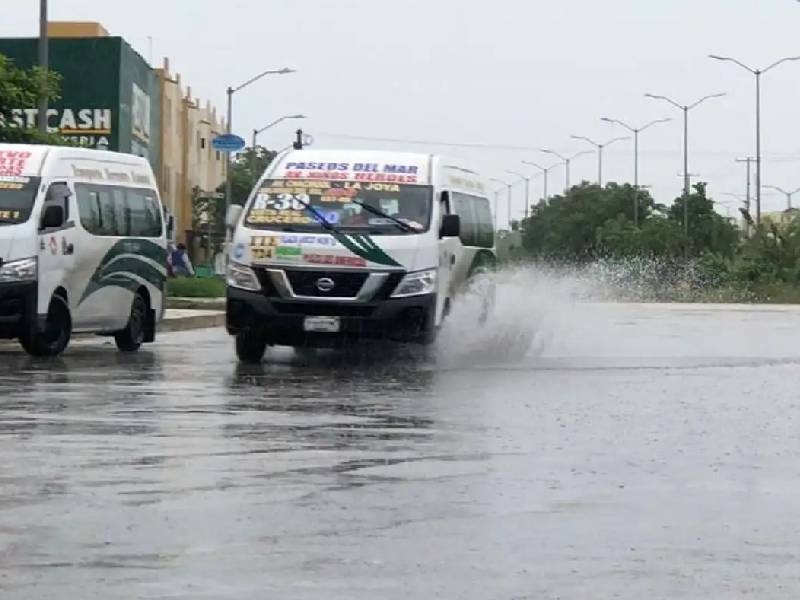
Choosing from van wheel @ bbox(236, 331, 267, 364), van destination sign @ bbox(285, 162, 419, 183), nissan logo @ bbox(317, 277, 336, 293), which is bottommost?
van wheel @ bbox(236, 331, 267, 364)

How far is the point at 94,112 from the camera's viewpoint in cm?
6312

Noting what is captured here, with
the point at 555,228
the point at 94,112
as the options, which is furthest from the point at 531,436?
the point at 555,228

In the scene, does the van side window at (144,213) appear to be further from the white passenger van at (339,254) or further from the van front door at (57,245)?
the white passenger van at (339,254)

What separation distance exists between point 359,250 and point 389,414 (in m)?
5.61

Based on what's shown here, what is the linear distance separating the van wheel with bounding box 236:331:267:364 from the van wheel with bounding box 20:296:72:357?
79.9 inches

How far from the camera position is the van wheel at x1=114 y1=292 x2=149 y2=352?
23.3m

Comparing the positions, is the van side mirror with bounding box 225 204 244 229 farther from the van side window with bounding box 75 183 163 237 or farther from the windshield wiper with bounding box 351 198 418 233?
the van side window with bounding box 75 183 163 237

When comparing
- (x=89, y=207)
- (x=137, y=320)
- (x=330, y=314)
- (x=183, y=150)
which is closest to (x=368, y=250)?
(x=330, y=314)

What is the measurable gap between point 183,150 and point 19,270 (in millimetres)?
68571

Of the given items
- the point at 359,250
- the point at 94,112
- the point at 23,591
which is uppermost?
the point at 94,112

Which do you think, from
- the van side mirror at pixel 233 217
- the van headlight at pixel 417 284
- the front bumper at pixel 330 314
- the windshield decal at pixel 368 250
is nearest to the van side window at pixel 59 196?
the van side mirror at pixel 233 217

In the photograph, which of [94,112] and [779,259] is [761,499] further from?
[779,259]

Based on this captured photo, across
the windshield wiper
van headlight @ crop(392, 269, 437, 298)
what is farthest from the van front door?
van headlight @ crop(392, 269, 437, 298)

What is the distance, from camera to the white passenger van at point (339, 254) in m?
19.9
